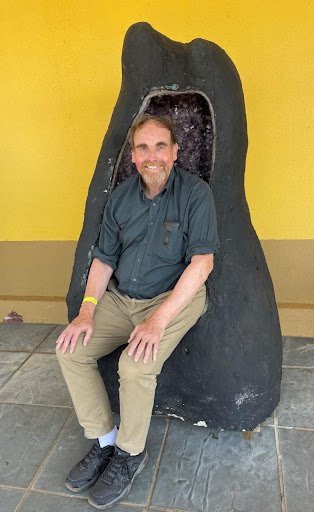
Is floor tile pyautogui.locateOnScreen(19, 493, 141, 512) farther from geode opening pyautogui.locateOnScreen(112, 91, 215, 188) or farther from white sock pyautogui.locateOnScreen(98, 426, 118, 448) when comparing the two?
geode opening pyautogui.locateOnScreen(112, 91, 215, 188)

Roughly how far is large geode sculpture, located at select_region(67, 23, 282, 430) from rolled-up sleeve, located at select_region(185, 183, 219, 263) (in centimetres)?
19

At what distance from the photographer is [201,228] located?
1.69m

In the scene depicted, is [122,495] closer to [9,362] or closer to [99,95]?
[9,362]

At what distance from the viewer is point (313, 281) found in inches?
106

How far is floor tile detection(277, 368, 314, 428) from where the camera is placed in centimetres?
200

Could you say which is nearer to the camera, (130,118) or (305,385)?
(130,118)

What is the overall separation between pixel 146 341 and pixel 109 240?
47 centimetres

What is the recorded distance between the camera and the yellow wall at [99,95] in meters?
2.42

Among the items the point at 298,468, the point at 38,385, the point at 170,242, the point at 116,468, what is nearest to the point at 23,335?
the point at 38,385

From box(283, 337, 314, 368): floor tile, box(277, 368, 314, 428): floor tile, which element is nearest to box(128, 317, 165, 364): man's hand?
box(277, 368, 314, 428): floor tile

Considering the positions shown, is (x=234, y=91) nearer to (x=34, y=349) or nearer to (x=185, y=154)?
(x=185, y=154)

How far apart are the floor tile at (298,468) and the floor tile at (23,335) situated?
151 cm

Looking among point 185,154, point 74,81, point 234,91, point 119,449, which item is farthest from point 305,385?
point 74,81

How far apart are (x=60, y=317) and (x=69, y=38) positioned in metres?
1.61
